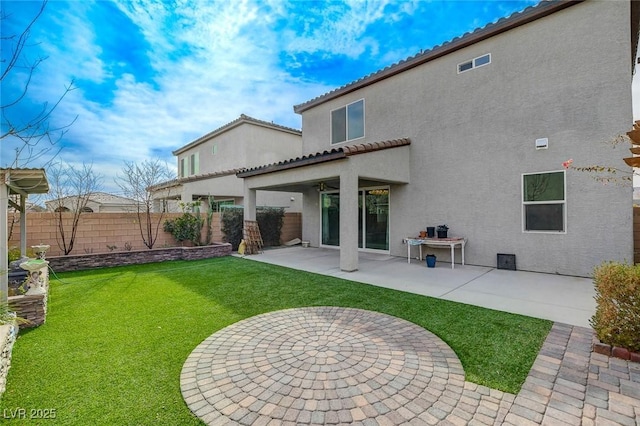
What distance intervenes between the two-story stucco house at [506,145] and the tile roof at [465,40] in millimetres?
33

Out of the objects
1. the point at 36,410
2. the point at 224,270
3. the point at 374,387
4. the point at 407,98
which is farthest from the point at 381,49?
the point at 36,410

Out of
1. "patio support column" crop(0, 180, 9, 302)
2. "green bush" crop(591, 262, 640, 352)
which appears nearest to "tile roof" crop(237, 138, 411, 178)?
"green bush" crop(591, 262, 640, 352)

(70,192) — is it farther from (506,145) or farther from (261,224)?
(506,145)

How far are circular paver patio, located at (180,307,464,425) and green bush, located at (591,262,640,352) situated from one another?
208 centimetres

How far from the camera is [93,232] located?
11.3 m

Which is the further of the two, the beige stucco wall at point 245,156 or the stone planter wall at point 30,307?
the beige stucco wall at point 245,156

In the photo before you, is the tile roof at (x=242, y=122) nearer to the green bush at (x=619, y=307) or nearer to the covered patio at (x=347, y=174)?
the covered patio at (x=347, y=174)

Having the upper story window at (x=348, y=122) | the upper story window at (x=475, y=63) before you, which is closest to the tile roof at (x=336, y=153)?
the upper story window at (x=348, y=122)

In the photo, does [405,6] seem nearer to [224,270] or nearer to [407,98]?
[407,98]

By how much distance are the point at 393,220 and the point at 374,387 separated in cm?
911

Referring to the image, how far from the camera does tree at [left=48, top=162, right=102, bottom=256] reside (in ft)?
35.1

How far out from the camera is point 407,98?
1136cm

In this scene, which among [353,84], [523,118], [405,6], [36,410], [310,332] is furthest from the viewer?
[353,84]

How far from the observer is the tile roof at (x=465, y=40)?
8.26m
